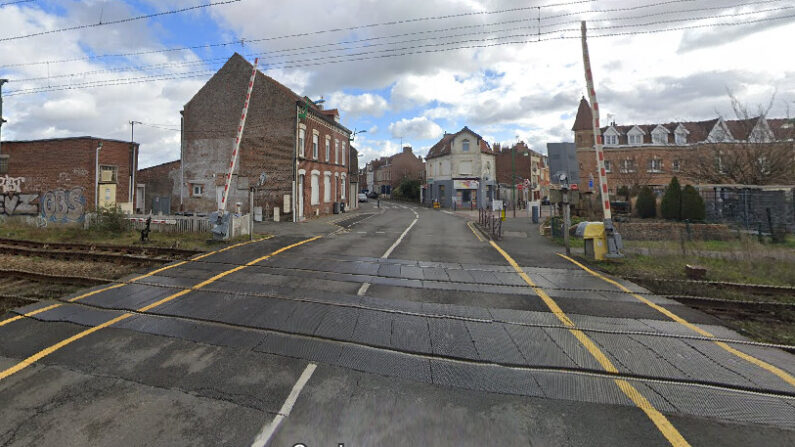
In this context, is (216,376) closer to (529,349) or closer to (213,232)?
(529,349)

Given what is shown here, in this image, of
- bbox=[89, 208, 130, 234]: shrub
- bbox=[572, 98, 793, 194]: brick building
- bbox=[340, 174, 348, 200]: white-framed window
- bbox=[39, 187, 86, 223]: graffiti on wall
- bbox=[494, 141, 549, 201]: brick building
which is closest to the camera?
bbox=[89, 208, 130, 234]: shrub

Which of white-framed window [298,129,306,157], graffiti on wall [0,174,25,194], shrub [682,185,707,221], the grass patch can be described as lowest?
the grass patch

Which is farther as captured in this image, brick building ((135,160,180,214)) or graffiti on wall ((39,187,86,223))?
brick building ((135,160,180,214))

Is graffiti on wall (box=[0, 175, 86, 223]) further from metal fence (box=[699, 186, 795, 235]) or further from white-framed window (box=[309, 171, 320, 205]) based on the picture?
metal fence (box=[699, 186, 795, 235])

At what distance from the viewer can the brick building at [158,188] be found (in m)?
26.3

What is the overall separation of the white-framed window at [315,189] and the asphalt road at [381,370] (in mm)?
20255

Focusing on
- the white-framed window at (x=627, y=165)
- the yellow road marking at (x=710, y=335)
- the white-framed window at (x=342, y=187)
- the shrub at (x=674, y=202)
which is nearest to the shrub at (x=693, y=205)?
the shrub at (x=674, y=202)

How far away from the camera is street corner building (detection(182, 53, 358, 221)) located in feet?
81.1

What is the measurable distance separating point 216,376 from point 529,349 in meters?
4.14

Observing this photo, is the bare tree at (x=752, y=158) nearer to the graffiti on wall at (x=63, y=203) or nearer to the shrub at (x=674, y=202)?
the shrub at (x=674, y=202)

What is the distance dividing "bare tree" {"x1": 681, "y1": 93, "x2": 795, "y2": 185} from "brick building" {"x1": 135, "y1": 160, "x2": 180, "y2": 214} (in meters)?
37.5

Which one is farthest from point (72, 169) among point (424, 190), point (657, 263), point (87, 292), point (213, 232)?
point (424, 190)

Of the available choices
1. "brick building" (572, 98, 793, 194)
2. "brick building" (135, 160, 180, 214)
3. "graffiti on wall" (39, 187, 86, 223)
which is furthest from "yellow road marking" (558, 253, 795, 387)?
"brick building" (572, 98, 793, 194)

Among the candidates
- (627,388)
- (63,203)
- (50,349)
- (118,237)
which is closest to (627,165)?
(627,388)
